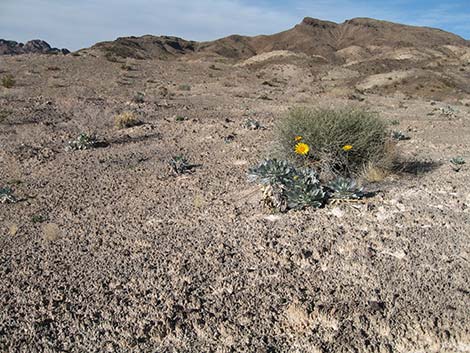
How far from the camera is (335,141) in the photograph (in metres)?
5.82

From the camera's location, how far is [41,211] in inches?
228

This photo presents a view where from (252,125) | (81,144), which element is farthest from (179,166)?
(252,125)

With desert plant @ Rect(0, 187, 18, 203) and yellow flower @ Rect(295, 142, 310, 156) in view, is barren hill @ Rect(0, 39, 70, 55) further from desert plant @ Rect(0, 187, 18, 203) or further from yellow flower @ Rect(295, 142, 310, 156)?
yellow flower @ Rect(295, 142, 310, 156)

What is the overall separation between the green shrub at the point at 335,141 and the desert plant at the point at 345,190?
66 cm

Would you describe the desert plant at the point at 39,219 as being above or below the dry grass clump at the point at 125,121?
below

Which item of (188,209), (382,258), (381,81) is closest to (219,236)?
(188,209)

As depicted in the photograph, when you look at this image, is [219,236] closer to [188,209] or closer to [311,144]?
[188,209]

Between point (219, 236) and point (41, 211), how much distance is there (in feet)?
8.57

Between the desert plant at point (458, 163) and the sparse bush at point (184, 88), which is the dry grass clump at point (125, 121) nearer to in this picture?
the desert plant at point (458, 163)

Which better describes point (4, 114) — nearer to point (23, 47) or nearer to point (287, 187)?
point (287, 187)

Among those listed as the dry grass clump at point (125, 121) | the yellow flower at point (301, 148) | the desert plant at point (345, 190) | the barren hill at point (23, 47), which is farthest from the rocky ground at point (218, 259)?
the barren hill at point (23, 47)

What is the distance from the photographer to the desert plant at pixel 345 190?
4.96 meters

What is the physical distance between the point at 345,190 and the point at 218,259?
171 centimetres

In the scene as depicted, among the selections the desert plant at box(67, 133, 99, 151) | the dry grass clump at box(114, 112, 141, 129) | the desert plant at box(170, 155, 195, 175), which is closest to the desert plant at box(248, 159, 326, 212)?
the desert plant at box(170, 155, 195, 175)
